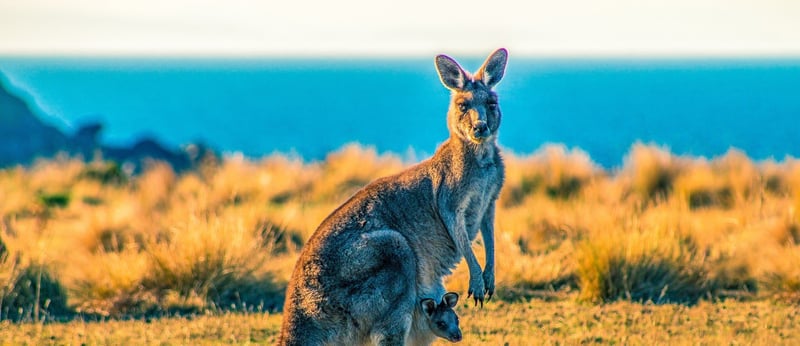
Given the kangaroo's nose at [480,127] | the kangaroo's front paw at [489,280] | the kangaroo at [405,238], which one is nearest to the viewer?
the kangaroo at [405,238]

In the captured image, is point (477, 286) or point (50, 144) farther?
point (50, 144)

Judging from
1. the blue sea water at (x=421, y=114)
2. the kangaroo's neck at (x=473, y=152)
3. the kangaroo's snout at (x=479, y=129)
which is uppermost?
the blue sea water at (x=421, y=114)

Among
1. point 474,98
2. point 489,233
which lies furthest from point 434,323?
point 474,98

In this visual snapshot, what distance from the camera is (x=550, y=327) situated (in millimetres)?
9250

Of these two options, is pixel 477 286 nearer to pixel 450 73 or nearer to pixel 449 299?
pixel 449 299

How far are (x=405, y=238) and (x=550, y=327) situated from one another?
2.82 metres

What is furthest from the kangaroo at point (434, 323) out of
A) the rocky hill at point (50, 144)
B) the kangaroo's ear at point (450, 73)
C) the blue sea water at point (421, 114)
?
the blue sea water at point (421, 114)

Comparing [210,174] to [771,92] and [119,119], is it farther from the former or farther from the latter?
[771,92]

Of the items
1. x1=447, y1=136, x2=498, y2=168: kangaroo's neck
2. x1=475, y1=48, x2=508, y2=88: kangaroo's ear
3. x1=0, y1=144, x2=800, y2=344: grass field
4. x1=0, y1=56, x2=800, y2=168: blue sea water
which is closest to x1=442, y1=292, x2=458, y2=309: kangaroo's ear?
x1=447, y1=136, x2=498, y2=168: kangaroo's neck

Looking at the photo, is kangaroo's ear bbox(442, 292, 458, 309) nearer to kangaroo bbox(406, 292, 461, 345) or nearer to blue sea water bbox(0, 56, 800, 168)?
kangaroo bbox(406, 292, 461, 345)

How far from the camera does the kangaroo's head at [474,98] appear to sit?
23.0ft

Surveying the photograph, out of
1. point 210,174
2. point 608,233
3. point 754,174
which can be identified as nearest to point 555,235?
point 608,233

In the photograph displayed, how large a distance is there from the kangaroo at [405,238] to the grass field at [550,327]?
175 centimetres

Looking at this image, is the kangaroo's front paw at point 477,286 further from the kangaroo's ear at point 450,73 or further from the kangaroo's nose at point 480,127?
the kangaroo's ear at point 450,73
